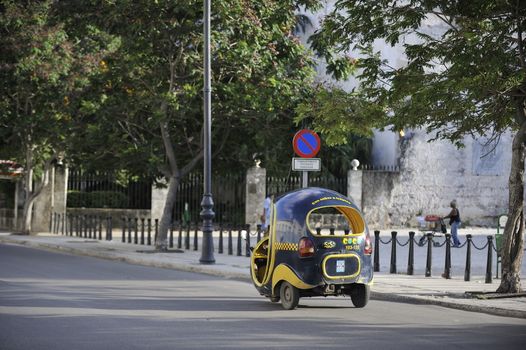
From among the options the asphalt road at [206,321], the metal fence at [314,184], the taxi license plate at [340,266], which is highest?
the metal fence at [314,184]

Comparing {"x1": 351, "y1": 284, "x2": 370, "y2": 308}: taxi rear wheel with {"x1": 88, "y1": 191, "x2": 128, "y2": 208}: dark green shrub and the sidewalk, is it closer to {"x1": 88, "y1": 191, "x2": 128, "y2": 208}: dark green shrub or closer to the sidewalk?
the sidewalk

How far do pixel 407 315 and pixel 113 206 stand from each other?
30.1m

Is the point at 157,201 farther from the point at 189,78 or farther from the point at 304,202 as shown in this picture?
the point at 304,202

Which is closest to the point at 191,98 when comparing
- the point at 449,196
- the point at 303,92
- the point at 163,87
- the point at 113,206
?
the point at 163,87

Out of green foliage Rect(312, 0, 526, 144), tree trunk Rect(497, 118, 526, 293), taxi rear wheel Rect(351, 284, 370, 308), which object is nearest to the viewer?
taxi rear wheel Rect(351, 284, 370, 308)

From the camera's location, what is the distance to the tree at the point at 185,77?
24750 mm

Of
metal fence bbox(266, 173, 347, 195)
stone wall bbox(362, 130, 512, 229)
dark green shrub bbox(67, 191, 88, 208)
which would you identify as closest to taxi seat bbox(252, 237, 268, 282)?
metal fence bbox(266, 173, 347, 195)

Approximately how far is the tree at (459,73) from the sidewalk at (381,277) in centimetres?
122

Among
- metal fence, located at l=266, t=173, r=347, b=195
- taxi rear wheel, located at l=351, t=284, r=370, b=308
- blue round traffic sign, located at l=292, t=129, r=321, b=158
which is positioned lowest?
taxi rear wheel, located at l=351, t=284, r=370, b=308

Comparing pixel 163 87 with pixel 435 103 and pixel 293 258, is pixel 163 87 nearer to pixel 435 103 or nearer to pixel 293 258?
pixel 435 103

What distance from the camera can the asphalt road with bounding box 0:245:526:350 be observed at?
10203 mm

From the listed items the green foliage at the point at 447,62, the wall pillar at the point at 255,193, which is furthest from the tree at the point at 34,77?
the green foliage at the point at 447,62

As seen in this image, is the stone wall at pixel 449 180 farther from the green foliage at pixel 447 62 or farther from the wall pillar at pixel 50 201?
the green foliage at pixel 447 62

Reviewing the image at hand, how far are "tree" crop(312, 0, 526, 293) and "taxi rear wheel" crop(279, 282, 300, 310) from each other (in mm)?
3975
